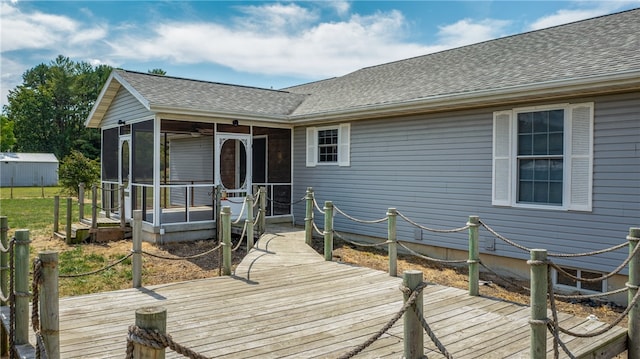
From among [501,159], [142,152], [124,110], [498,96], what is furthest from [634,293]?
[124,110]

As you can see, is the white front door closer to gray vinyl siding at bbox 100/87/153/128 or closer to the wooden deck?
gray vinyl siding at bbox 100/87/153/128

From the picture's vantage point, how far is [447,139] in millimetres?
9172

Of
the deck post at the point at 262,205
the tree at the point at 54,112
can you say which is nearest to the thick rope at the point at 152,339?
the deck post at the point at 262,205

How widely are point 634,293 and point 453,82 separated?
5937 millimetres

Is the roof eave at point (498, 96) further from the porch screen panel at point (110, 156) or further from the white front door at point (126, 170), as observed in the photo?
the porch screen panel at point (110, 156)

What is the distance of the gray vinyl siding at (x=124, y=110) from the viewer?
11.5m

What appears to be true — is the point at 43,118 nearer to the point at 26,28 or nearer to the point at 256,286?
the point at 26,28

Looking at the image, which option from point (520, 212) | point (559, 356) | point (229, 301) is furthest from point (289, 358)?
point (520, 212)

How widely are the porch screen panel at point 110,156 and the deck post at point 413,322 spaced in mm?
12165

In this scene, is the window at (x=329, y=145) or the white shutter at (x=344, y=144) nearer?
the white shutter at (x=344, y=144)

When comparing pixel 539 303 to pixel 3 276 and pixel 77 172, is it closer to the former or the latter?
pixel 3 276

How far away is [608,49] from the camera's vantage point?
777 centimetres

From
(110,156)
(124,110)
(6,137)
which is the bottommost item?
(110,156)

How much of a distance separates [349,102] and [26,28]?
1107 centimetres
